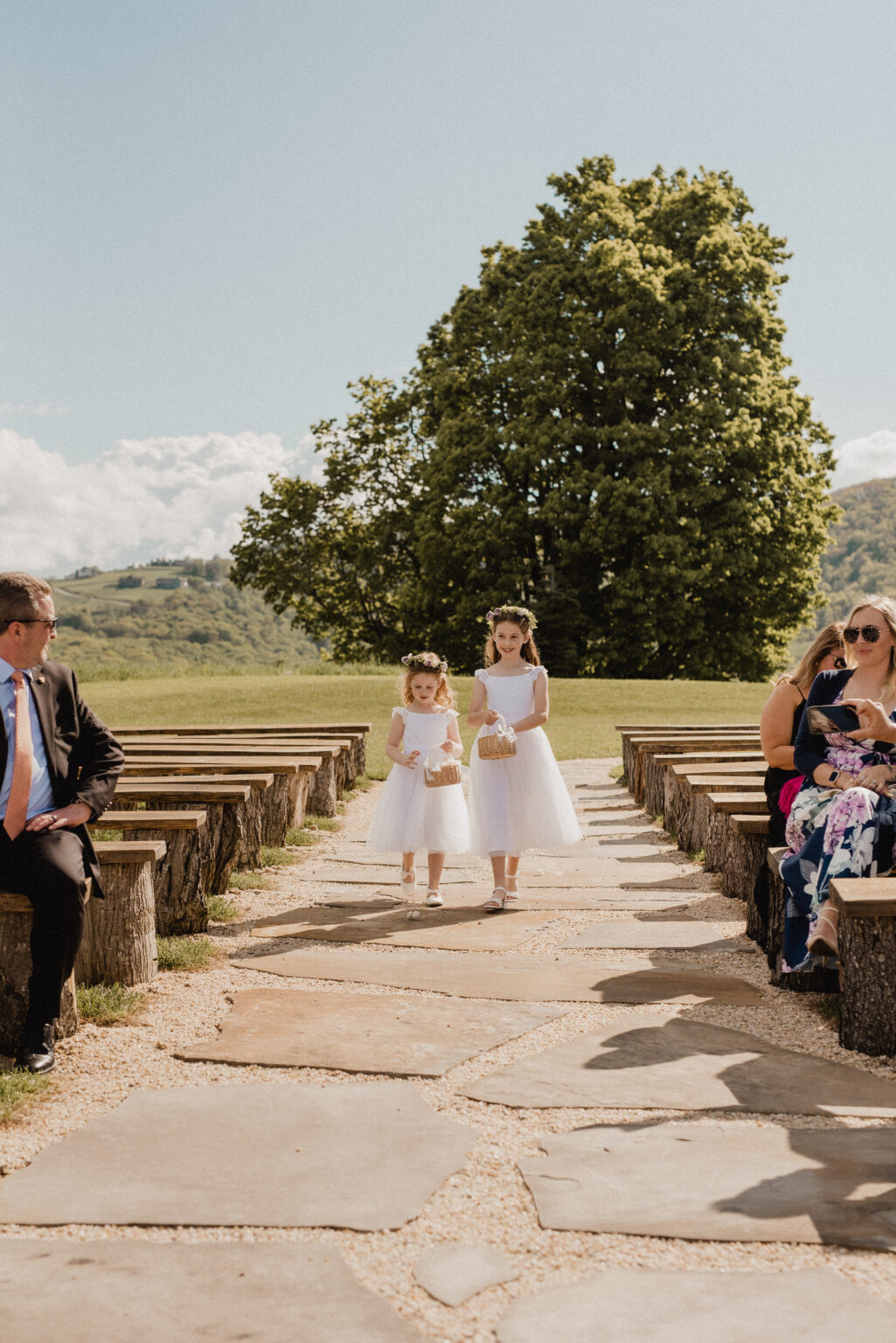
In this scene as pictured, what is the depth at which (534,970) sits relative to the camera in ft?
17.5

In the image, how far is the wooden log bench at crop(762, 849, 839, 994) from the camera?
202 inches

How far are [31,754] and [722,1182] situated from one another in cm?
291

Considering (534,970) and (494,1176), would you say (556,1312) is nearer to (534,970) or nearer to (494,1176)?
(494,1176)

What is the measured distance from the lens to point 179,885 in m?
6.14

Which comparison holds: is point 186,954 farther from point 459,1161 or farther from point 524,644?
point 524,644

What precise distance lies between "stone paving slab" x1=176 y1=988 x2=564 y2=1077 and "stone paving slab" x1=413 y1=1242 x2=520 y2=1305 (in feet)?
3.99

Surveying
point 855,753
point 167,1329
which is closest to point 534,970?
point 855,753

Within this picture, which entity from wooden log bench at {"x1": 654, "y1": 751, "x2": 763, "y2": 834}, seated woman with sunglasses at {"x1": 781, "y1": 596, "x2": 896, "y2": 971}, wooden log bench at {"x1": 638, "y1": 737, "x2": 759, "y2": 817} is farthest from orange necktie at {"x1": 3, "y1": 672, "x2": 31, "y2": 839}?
wooden log bench at {"x1": 638, "y1": 737, "x2": 759, "y2": 817}

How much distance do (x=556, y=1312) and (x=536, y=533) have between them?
30.7 meters

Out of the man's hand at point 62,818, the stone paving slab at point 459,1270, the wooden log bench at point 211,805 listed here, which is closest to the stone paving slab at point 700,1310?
the stone paving slab at point 459,1270

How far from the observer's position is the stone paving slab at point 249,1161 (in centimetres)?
290

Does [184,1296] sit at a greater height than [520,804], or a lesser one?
lesser

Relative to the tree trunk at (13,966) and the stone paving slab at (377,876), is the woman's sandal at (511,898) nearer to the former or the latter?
the stone paving slab at (377,876)

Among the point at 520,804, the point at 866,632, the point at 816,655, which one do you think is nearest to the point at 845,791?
the point at 866,632
